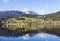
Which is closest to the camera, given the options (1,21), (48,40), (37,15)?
(48,40)

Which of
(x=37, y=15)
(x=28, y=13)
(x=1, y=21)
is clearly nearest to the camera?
(x=1, y=21)

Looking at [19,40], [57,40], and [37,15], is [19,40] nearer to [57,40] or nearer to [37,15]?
[57,40]

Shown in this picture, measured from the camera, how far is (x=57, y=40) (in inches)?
765

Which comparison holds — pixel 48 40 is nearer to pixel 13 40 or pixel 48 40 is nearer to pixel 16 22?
pixel 13 40

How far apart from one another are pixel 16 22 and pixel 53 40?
29858mm

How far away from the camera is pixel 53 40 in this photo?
63.3ft

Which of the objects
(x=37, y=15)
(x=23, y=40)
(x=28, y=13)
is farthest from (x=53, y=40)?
(x=37, y=15)

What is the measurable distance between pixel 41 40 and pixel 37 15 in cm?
5391

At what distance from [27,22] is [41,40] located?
29647 mm

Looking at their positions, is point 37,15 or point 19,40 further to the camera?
point 37,15

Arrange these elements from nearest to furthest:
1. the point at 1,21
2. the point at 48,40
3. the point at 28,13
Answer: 1. the point at 48,40
2. the point at 1,21
3. the point at 28,13

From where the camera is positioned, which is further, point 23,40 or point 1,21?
point 1,21

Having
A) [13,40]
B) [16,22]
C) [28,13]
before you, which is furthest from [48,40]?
[28,13]

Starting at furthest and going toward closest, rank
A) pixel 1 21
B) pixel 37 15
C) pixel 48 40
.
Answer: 1. pixel 37 15
2. pixel 1 21
3. pixel 48 40
